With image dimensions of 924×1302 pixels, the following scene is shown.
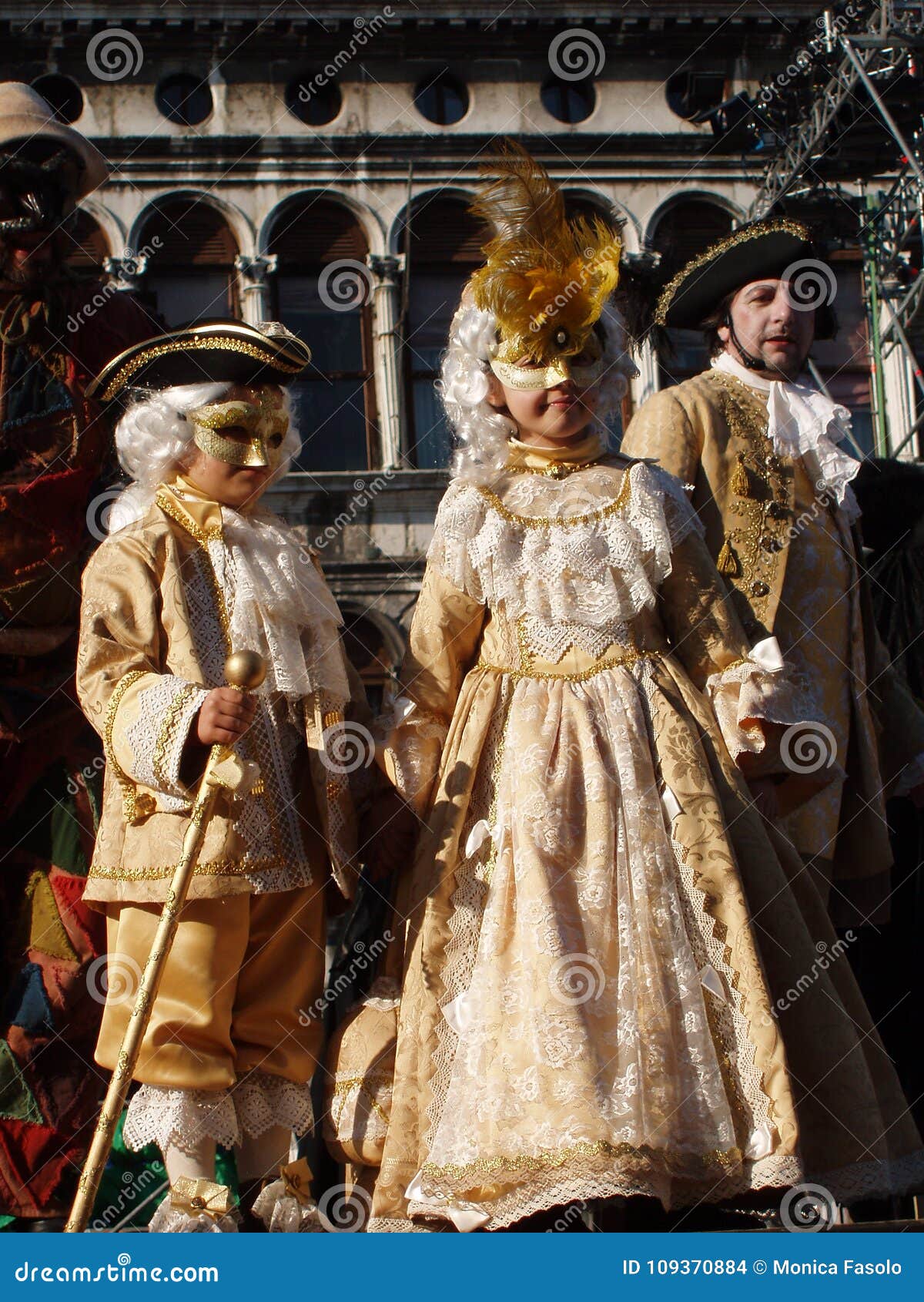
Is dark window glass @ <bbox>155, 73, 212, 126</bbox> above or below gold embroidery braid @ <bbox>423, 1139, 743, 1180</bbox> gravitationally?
above

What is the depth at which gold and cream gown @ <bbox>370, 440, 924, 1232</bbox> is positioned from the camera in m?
3.39

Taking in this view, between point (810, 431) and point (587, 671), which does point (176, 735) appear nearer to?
point (587, 671)

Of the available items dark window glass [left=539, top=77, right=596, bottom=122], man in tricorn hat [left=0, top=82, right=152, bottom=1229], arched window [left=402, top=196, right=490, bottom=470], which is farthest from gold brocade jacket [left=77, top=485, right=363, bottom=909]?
dark window glass [left=539, top=77, right=596, bottom=122]

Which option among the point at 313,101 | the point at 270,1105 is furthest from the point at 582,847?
the point at 313,101

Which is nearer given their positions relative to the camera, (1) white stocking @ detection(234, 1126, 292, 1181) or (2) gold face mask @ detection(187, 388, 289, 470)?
(1) white stocking @ detection(234, 1126, 292, 1181)

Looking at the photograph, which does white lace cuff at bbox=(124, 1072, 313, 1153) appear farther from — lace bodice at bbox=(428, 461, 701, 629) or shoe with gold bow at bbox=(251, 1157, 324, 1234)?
lace bodice at bbox=(428, 461, 701, 629)

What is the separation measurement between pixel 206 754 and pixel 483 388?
1200 millimetres

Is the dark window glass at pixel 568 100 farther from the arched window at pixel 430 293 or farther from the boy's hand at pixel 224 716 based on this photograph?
the boy's hand at pixel 224 716

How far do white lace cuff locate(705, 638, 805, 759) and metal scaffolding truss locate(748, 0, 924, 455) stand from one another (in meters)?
8.09

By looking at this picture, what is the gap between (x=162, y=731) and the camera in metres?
3.60

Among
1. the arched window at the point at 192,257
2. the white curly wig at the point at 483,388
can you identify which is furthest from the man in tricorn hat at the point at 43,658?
the arched window at the point at 192,257

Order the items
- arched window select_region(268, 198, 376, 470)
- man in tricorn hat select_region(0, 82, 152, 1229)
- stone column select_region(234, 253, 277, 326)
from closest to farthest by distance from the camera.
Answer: man in tricorn hat select_region(0, 82, 152, 1229), stone column select_region(234, 253, 277, 326), arched window select_region(268, 198, 376, 470)

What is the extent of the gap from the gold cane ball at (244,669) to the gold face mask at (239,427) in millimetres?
746

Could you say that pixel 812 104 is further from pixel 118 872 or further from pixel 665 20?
pixel 118 872
